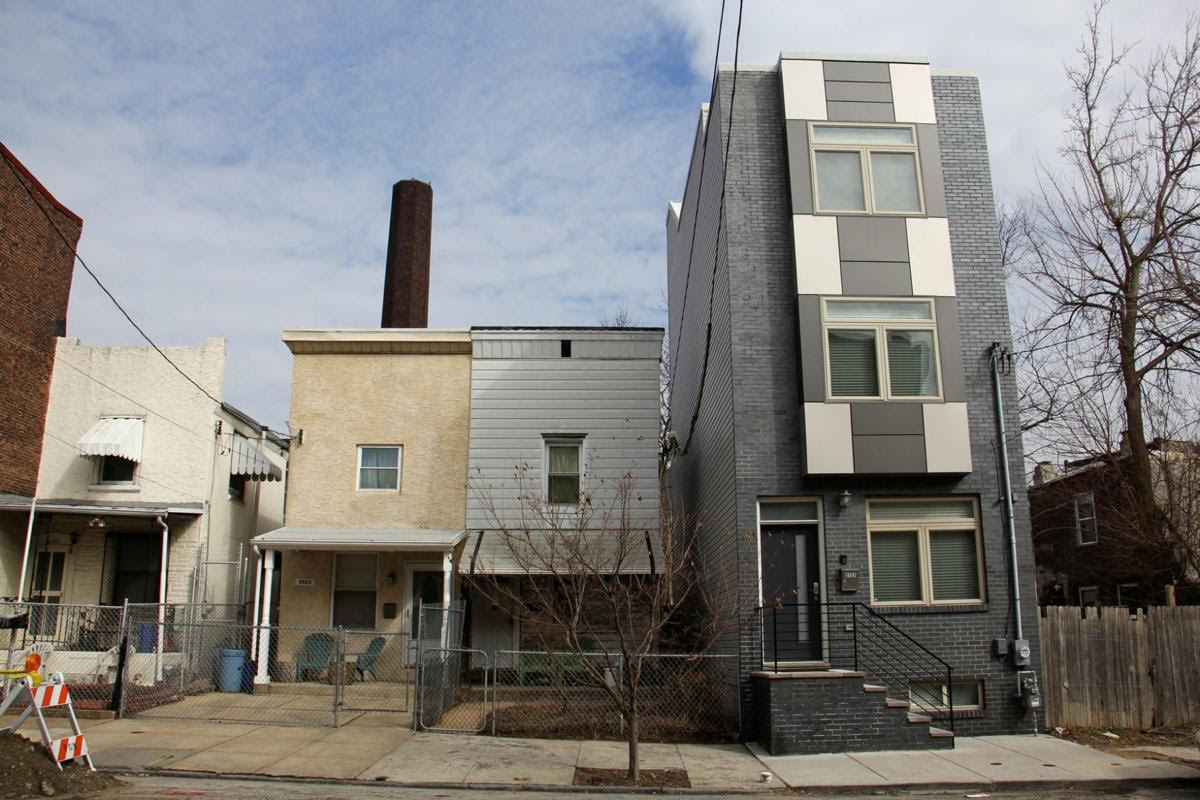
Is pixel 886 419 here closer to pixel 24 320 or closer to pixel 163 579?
pixel 163 579

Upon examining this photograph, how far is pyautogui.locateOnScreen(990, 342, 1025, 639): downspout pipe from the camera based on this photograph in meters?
12.9

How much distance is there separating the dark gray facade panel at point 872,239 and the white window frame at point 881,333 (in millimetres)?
637

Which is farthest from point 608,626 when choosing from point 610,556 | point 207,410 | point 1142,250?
point 1142,250

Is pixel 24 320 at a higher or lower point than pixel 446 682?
higher

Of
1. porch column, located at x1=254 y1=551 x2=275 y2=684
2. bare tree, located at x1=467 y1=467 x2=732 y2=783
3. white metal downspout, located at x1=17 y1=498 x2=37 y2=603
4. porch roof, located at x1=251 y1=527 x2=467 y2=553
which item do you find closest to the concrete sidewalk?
bare tree, located at x1=467 y1=467 x2=732 y2=783

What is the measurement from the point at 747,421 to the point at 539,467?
202 inches

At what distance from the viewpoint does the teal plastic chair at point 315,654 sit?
16.1 meters

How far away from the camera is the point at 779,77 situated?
47.2ft

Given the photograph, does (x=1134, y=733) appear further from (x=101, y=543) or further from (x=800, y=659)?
(x=101, y=543)

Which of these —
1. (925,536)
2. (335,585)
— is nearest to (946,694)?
(925,536)

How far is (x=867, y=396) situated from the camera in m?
13.3

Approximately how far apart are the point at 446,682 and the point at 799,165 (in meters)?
8.92

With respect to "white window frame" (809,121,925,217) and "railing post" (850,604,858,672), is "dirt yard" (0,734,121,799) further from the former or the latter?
"white window frame" (809,121,925,217)

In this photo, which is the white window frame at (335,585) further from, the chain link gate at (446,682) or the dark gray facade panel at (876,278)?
the dark gray facade panel at (876,278)
